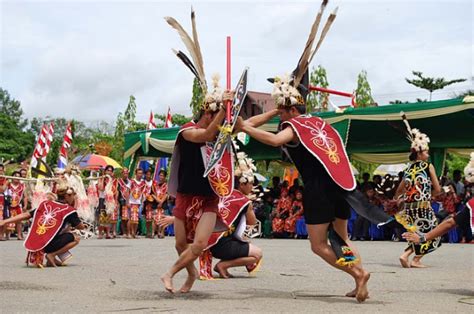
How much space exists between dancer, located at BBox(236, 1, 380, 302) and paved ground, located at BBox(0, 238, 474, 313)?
1.39 feet

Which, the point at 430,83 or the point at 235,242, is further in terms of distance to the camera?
the point at 430,83

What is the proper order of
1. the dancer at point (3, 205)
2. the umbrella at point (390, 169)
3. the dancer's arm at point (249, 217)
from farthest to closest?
the umbrella at point (390, 169) < the dancer at point (3, 205) < the dancer's arm at point (249, 217)

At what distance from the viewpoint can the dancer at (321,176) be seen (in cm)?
673

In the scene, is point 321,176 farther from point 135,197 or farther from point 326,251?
point 135,197

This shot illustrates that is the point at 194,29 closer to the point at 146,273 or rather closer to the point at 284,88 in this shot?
the point at 284,88

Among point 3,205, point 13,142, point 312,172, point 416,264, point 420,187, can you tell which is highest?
point 13,142

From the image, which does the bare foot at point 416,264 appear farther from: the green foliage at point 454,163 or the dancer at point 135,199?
the green foliage at point 454,163

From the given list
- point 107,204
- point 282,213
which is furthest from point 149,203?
point 282,213

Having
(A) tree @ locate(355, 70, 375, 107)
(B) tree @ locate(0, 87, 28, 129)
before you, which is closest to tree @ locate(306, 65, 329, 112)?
(A) tree @ locate(355, 70, 375, 107)

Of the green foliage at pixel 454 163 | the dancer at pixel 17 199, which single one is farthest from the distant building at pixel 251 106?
the green foliage at pixel 454 163

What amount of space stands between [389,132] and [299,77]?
12.1 m

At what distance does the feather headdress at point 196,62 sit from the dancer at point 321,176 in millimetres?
363

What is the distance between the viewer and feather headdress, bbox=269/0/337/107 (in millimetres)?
7023

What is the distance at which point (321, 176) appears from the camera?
6.90 metres
